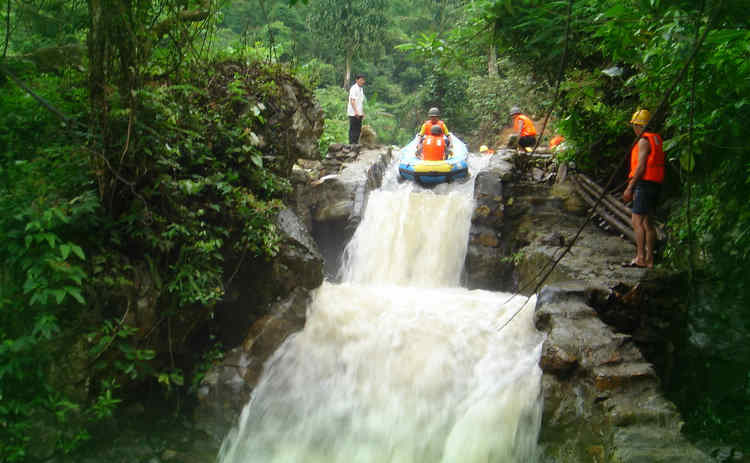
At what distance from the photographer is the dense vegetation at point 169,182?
3.07 meters

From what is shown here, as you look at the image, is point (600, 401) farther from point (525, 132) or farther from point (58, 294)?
point (525, 132)

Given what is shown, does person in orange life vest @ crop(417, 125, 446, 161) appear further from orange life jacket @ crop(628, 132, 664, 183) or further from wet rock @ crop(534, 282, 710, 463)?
wet rock @ crop(534, 282, 710, 463)

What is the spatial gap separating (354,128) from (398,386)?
9022 millimetres

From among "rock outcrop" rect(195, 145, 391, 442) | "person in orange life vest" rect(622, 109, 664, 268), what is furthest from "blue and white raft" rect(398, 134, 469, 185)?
"person in orange life vest" rect(622, 109, 664, 268)

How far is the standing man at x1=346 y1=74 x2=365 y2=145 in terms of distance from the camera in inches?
468

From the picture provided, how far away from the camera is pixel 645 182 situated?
17.4 ft

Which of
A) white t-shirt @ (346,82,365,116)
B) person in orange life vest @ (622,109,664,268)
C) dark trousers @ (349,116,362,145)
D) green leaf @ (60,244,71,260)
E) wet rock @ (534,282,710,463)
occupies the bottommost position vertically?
wet rock @ (534,282,710,463)

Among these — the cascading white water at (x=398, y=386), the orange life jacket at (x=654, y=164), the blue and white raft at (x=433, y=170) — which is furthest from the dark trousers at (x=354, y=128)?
the orange life jacket at (x=654, y=164)

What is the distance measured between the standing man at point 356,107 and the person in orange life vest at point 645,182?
7331 millimetres

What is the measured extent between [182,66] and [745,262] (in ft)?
16.3

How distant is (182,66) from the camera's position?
14.3 ft

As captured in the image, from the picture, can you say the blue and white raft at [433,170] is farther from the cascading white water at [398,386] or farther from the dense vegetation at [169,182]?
the dense vegetation at [169,182]

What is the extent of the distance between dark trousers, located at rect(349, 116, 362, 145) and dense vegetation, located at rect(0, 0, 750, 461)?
713 cm

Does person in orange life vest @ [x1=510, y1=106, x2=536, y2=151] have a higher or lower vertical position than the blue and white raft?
higher
